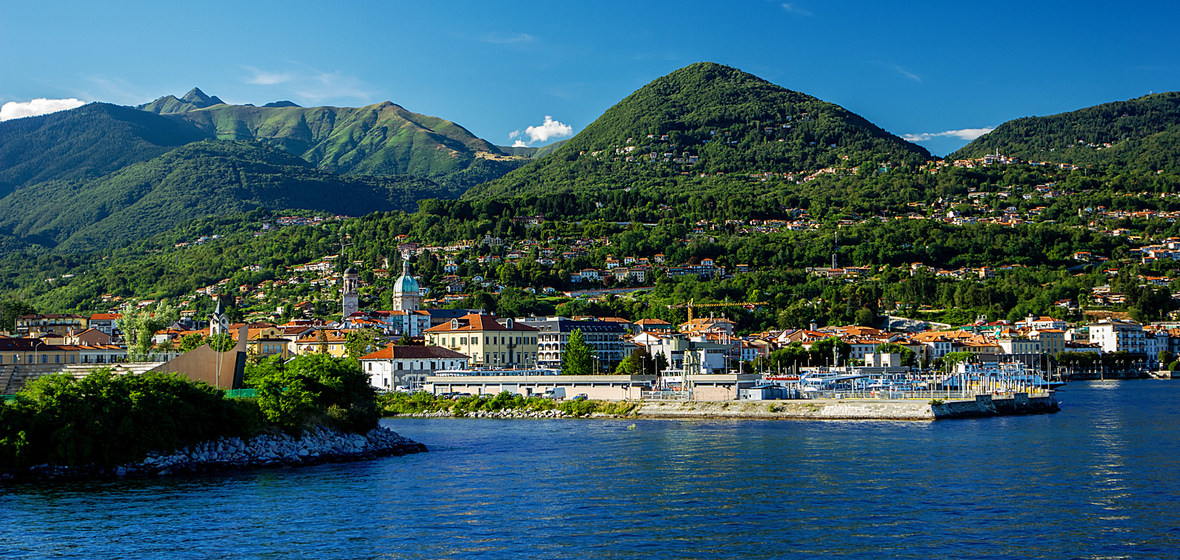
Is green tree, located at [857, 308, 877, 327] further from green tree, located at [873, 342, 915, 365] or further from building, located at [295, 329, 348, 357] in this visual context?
building, located at [295, 329, 348, 357]

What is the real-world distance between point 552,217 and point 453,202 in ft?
50.8

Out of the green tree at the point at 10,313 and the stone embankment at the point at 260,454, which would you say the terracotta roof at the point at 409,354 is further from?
the green tree at the point at 10,313

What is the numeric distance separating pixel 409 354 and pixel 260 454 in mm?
37727

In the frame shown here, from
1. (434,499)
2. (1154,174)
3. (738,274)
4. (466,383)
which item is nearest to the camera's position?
(434,499)

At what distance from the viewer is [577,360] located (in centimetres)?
7344

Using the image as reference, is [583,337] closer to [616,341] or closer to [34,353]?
[616,341]

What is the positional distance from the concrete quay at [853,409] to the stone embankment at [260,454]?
18144mm

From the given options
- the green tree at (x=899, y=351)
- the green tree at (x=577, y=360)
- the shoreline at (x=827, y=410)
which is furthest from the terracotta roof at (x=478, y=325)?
the green tree at (x=899, y=351)

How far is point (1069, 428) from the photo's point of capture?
44.9 meters

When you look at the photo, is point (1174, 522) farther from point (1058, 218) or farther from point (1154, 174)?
point (1154, 174)

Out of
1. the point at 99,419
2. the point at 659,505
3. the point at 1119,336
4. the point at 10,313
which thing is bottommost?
the point at 659,505

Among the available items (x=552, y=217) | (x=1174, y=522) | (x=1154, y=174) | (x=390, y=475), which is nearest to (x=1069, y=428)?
(x=1174, y=522)

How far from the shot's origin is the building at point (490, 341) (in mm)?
83125

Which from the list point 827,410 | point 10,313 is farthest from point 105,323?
point 827,410
